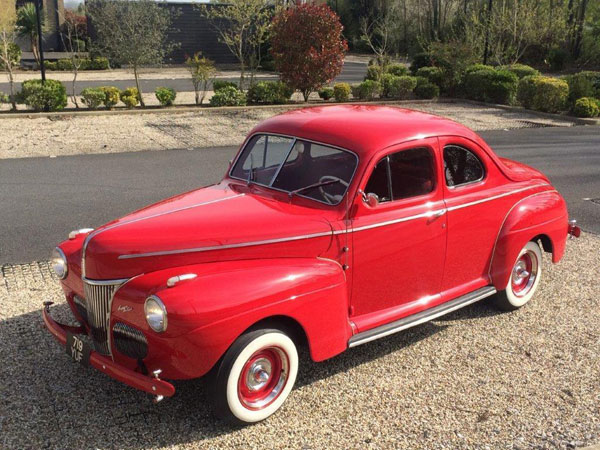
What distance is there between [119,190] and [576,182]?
27.7ft

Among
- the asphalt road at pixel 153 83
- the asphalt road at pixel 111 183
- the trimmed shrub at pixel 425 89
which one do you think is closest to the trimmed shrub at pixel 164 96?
the asphalt road at pixel 153 83

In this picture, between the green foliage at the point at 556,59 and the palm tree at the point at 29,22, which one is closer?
the palm tree at the point at 29,22

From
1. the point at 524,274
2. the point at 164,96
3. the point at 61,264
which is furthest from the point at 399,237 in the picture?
the point at 164,96

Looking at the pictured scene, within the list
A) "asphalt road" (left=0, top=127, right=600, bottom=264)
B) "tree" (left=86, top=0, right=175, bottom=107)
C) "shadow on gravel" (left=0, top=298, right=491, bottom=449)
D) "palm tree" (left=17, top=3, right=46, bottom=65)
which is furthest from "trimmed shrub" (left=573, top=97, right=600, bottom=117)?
"palm tree" (left=17, top=3, right=46, bottom=65)

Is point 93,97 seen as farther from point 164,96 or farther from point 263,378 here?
point 263,378

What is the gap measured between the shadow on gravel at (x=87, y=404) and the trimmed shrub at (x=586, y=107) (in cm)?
1734

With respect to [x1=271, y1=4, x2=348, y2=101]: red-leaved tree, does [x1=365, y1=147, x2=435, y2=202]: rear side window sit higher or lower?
lower

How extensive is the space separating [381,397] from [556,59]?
1517 inches

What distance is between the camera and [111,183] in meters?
10.4

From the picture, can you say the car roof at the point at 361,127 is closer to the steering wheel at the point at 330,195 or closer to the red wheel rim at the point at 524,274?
the steering wheel at the point at 330,195

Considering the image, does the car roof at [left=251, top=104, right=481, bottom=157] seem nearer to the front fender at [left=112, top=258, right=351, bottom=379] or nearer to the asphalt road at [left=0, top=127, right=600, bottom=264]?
the front fender at [left=112, top=258, right=351, bottom=379]

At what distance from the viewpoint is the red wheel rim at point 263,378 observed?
3959mm

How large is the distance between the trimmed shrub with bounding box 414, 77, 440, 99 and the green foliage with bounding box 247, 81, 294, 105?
17.2 feet

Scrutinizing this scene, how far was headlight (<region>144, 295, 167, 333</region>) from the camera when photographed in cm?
363
